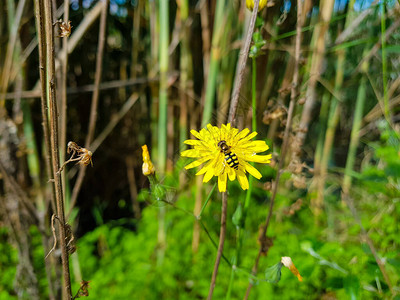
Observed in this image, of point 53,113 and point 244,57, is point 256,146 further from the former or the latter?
point 53,113

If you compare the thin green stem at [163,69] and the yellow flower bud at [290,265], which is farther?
the thin green stem at [163,69]

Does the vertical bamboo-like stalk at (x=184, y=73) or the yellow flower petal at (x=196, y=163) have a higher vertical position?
the vertical bamboo-like stalk at (x=184, y=73)

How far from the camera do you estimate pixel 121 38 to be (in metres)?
1.32

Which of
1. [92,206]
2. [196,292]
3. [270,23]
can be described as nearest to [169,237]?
[196,292]

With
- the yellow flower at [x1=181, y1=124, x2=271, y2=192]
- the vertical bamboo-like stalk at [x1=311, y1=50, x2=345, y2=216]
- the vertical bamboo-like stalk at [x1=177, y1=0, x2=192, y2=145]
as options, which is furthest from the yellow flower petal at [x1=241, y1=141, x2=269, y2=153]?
the vertical bamboo-like stalk at [x1=311, y1=50, x2=345, y2=216]

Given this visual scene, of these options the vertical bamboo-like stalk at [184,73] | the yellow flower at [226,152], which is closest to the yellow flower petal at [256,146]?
the yellow flower at [226,152]

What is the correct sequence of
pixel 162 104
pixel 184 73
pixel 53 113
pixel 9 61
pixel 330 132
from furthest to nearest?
pixel 330 132 < pixel 184 73 < pixel 162 104 < pixel 9 61 < pixel 53 113

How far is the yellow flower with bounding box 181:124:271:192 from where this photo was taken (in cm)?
33

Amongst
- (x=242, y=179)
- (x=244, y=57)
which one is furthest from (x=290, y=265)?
(x=244, y=57)

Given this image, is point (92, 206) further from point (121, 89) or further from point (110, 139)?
point (121, 89)

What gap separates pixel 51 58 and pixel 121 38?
114 cm

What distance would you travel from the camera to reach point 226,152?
1.11ft

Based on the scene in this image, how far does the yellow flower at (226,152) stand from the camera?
0.33 m

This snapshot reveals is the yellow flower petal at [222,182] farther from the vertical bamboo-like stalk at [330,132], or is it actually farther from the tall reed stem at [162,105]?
the vertical bamboo-like stalk at [330,132]
